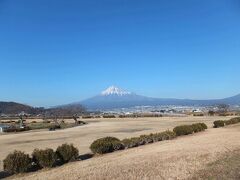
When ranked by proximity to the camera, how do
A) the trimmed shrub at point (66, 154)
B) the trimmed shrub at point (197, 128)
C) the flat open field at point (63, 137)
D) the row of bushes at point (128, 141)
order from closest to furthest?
the trimmed shrub at point (66, 154), the row of bushes at point (128, 141), the flat open field at point (63, 137), the trimmed shrub at point (197, 128)

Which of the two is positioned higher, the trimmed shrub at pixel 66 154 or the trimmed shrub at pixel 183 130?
the trimmed shrub at pixel 183 130

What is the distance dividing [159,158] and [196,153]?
2039 mm

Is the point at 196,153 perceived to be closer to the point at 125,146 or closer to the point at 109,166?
the point at 109,166


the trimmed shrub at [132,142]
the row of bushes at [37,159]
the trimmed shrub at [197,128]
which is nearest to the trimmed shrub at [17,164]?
the row of bushes at [37,159]

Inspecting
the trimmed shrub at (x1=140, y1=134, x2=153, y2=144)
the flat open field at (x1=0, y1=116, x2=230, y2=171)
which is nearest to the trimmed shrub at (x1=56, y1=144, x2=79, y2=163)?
the flat open field at (x1=0, y1=116, x2=230, y2=171)

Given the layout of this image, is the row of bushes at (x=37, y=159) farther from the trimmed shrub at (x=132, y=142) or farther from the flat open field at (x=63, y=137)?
the trimmed shrub at (x=132, y=142)

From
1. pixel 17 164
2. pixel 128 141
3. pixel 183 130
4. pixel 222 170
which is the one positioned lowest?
pixel 222 170

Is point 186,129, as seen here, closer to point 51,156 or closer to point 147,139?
point 147,139

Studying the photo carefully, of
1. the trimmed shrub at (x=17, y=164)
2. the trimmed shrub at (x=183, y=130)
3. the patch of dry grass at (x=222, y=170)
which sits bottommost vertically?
the patch of dry grass at (x=222, y=170)

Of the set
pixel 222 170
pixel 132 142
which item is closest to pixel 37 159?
pixel 222 170

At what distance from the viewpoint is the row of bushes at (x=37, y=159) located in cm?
1717

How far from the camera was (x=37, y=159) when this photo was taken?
18.2 m

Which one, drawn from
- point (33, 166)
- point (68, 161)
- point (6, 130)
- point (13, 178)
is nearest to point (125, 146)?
point (68, 161)

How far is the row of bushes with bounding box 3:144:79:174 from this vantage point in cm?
1717
